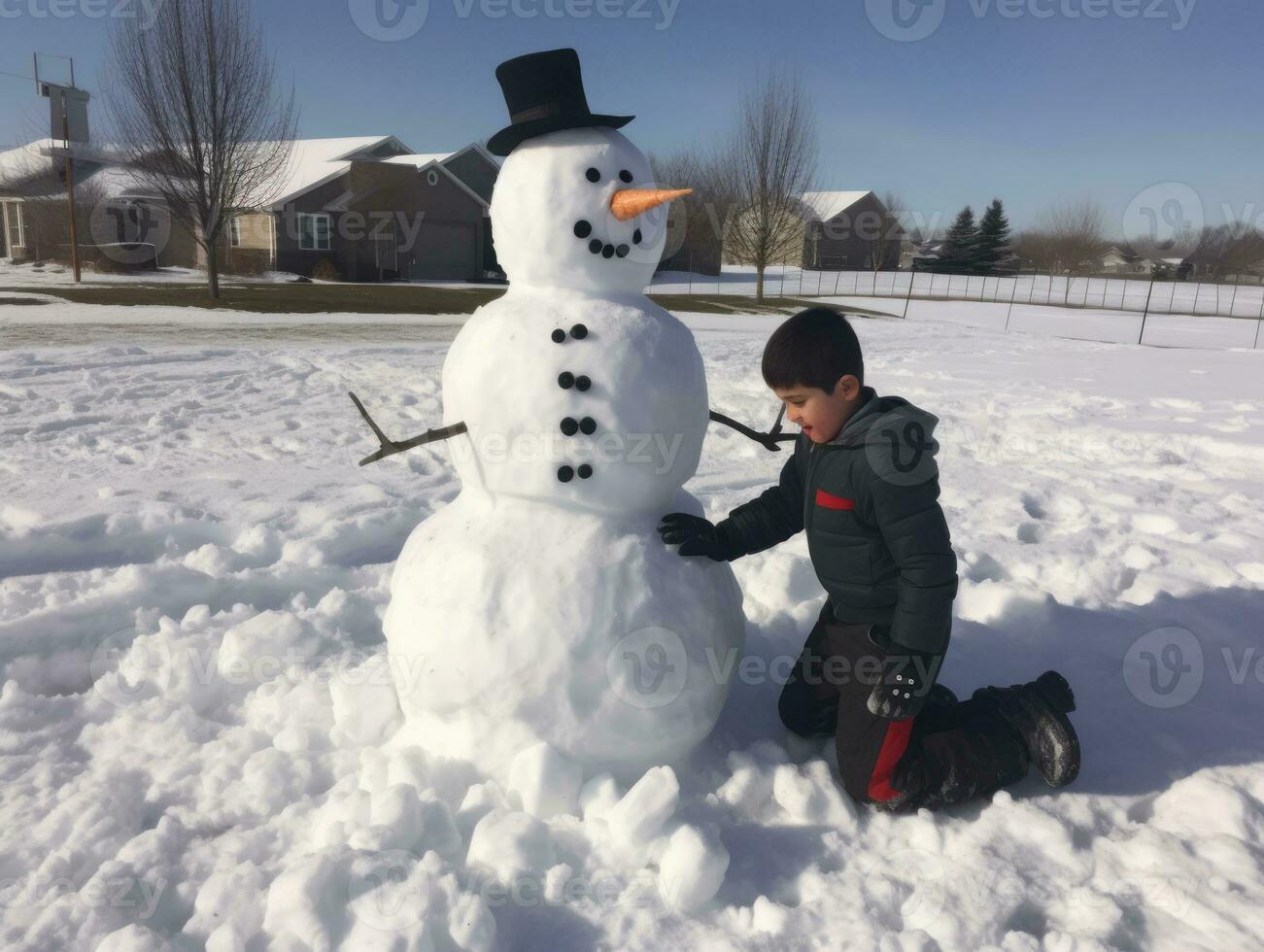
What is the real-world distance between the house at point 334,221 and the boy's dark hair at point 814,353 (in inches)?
1047

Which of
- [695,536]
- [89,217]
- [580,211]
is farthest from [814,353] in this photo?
[89,217]

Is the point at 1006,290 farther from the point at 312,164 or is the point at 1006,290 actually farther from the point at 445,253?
the point at 312,164

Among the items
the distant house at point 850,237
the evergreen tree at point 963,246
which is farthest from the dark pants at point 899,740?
the evergreen tree at point 963,246

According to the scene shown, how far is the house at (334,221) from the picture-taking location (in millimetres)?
26609

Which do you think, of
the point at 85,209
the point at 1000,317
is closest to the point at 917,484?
the point at 1000,317

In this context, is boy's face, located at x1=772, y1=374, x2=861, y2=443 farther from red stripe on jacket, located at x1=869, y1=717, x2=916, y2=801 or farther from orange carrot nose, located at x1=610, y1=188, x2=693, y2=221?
red stripe on jacket, located at x1=869, y1=717, x2=916, y2=801

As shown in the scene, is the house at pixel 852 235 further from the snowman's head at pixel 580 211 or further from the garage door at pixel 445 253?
the snowman's head at pixel 580 211

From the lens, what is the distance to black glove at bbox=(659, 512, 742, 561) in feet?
7.38

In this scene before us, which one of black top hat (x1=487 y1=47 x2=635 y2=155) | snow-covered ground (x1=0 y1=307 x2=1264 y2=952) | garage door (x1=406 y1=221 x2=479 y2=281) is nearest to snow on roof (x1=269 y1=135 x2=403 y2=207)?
garage door (x1=406 y1=221 x2=479 y2=281)

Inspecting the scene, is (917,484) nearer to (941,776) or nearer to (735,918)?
(941,776)

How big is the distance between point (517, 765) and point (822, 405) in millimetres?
1193

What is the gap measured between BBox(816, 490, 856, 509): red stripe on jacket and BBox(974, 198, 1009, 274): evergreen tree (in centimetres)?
4826

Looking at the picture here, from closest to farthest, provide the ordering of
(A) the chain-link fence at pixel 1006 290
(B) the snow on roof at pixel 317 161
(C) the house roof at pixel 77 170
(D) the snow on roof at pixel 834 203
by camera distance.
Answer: (B) the snow on roof at pixel 317 161
(C) the house roof at pixel 77 170
(A) the chain-link fence at pixel 1006 290
(D) the snow on roof at pixel 834 203

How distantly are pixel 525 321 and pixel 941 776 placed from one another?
5.24 feet
